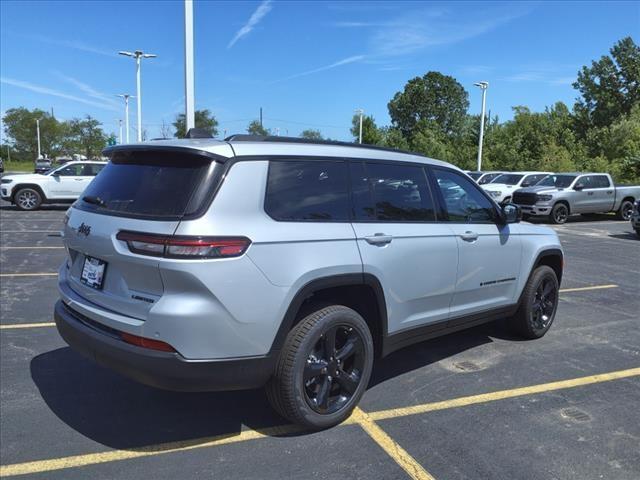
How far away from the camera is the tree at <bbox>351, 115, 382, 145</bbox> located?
71.8 m

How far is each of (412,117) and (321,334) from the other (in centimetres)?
8656

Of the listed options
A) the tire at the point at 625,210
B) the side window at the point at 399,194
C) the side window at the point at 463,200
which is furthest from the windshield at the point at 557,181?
the side window at the point at 399,194

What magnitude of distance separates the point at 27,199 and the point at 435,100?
74.8m

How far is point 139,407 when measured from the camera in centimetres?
372

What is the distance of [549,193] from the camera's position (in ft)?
59.5

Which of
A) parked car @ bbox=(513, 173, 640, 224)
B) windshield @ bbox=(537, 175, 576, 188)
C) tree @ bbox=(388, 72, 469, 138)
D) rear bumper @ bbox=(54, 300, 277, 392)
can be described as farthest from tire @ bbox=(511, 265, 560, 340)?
tree @ bbox=(388, 72, 469, 138)

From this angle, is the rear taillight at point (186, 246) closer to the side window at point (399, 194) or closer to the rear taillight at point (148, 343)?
the rear taillight at point (148, 343)

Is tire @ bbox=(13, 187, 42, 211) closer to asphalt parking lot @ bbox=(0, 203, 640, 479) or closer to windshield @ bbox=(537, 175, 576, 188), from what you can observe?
asphalt parking lot @ bbox=(0, 203, 640, 479)

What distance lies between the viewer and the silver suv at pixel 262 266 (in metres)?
2.86

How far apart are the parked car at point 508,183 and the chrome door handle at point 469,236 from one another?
54.0ft

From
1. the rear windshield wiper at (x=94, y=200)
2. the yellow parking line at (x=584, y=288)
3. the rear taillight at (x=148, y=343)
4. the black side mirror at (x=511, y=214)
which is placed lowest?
the yellow parking line at (x=584, y=288)

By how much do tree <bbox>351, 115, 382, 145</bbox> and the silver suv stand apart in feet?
222

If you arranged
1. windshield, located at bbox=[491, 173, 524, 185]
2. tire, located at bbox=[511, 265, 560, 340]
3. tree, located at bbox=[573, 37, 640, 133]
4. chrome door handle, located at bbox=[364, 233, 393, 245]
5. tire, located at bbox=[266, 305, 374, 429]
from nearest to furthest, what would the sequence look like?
tire, located at bbox=[266, 305, 374, 429] → chrome door handle, located at bbox=[364, 233, 393, 245] → tire, located at bbox=[511, 265, 560, 340] → windshield, located at bbox=[491, 173, 524, 185] → tree, located at bbox=[573, 37, 640, 133]

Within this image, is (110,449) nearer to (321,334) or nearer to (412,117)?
(321,334)
